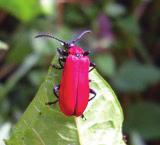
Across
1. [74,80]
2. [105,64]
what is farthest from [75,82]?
[105,64]

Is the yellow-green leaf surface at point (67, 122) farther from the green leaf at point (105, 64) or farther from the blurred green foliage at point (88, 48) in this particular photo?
the green leaf at point (105, 64)

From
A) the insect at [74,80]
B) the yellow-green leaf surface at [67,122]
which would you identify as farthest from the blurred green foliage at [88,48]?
the yellow-green leaf surface at [67,122]

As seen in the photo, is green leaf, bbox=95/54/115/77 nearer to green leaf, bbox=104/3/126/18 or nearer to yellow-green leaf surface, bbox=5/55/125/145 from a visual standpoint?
green leaf, bbox=104/3/126/18

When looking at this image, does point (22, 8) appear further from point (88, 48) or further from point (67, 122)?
point (67, 122)

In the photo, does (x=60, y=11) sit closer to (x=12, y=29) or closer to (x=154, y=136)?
(x=12, y=29)

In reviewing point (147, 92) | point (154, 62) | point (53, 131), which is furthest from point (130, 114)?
point (53, 131)

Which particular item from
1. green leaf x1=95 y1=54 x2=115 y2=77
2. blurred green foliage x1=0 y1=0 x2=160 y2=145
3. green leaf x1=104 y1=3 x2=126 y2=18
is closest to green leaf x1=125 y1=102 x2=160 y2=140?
blurred green foliage x1=0 y1=0 x2=160 y2=145
